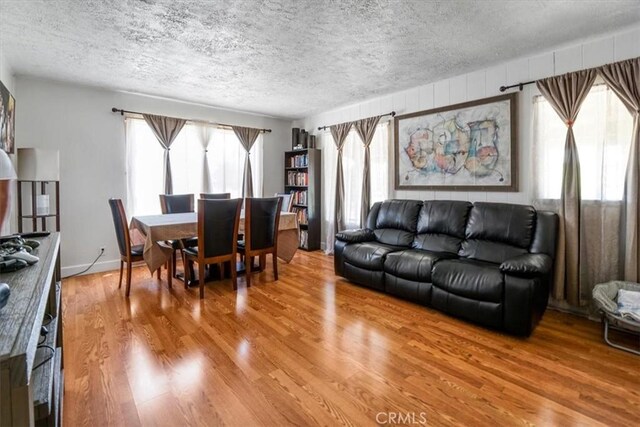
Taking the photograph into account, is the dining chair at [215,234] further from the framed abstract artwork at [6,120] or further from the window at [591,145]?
the window at [591,145]

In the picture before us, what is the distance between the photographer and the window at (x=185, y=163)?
14.2ft

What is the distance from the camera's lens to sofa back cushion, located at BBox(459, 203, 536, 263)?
288 cm

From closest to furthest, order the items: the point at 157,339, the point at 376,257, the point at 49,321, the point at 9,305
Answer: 1. the point at 9,305
2. the point at 49,321
3. the point at 157,339
4. the point at 376,257

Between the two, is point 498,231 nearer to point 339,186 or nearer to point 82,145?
point 339,186

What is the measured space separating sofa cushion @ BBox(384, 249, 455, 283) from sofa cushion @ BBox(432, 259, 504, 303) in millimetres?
86

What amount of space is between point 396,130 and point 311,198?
1.80 meters

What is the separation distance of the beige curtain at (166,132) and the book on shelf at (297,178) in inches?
79.1

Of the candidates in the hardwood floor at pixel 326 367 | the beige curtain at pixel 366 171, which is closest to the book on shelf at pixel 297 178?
the beige curtain at pixel 366 171

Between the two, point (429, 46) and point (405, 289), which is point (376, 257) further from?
point (429, 46)

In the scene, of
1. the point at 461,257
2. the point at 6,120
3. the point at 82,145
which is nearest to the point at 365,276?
the point at 461,257

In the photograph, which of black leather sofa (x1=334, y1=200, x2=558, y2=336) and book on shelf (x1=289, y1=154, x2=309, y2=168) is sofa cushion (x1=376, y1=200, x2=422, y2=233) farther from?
book on shelf (x1=289, y1=154, x2=309, y2=168)

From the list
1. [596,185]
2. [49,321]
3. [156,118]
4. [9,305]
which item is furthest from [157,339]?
[596,185]

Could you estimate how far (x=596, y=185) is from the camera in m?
2.69

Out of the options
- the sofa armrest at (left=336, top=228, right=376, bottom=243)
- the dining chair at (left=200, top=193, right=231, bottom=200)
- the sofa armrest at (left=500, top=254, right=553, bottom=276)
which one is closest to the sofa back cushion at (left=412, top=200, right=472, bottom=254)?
the sofa armrest at (left=336, top=228, right=376, bottom=243)
